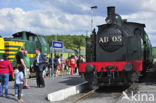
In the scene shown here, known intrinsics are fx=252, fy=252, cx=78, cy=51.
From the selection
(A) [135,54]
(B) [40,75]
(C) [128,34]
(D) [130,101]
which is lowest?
(D) [130,101]

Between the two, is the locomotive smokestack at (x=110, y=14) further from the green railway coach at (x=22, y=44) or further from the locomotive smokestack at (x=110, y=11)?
the green railway coach at (x=22, y=44)

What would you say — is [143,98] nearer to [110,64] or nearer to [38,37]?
[110,64]

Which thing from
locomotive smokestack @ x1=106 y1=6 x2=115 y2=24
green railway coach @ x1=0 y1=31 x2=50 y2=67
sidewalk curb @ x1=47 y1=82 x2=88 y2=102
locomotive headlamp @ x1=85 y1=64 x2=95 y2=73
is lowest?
sidewalk curb @ x1=47 y1=82 x2=88 y2=102

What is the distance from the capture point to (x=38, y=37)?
62.7ft

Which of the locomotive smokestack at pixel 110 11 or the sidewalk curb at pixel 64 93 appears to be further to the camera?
the locomotive smokestack at pixel 110 11

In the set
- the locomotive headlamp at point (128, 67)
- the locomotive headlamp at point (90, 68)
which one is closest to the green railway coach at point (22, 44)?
the locomotive headlamp at point (90, 68)

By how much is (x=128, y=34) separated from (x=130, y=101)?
413 cm

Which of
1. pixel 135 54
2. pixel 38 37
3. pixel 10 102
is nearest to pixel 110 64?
pixel 135 54

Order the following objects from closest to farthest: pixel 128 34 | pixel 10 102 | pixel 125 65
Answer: pixel 10 102 → pixel 125 65 → pixel 128 34

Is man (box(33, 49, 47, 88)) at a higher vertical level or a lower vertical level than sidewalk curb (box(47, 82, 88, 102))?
higher

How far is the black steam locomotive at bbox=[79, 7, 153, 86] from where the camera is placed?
1052cm

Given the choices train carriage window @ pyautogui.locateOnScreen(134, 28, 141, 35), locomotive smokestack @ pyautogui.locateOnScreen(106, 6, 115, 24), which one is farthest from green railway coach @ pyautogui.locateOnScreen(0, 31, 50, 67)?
train carriage window @ pyautogui.locateOnScreen(134, 28, 141, 35)

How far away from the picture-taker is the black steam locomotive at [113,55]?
34.5 feet

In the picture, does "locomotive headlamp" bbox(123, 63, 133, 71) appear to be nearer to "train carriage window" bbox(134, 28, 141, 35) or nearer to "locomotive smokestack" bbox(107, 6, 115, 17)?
"train carriage window" bbox(134, 28, 141, 35)
